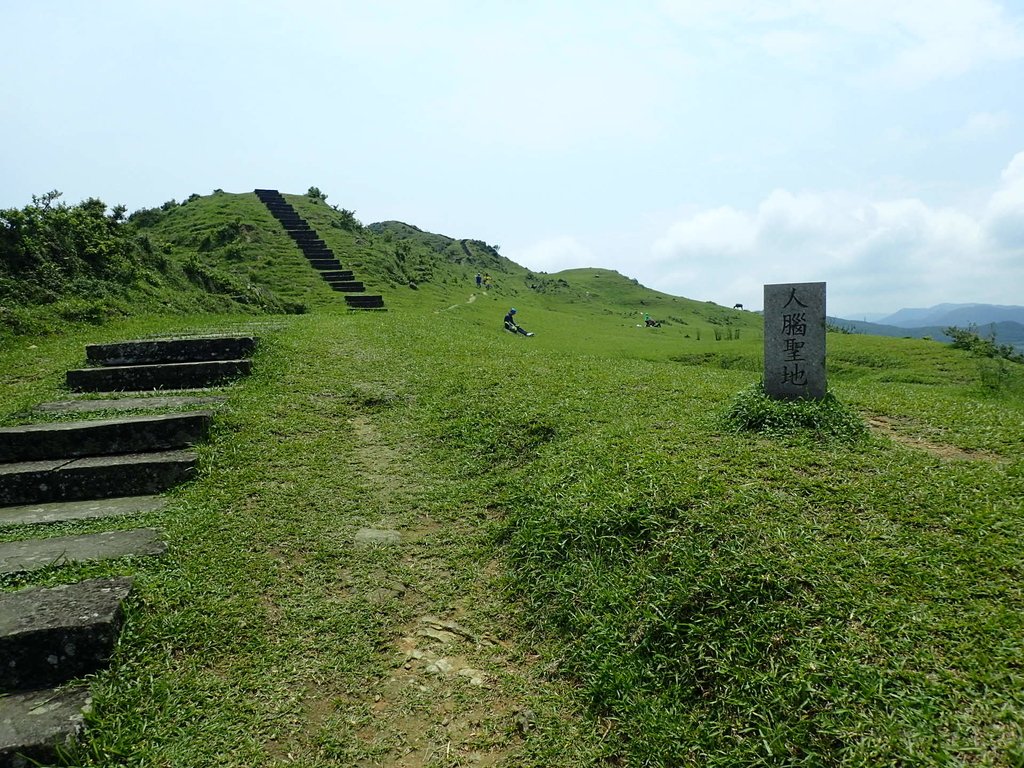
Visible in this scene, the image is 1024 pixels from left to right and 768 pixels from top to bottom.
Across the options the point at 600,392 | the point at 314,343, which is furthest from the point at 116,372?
the point at 600,392

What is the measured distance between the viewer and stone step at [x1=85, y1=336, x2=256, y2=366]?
9.44 m

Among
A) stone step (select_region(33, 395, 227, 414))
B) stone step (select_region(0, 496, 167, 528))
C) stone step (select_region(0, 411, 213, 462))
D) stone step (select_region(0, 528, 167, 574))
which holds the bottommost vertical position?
stone step (select_region(0, 528, 167, 574))

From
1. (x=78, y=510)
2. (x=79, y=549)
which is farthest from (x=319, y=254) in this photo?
(x=79, y=549)

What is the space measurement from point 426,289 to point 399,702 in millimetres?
26581

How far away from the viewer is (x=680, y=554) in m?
4.28

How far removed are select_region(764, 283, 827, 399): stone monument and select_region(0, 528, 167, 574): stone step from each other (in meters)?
6.52

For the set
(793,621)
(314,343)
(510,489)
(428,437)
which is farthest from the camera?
(314,343)

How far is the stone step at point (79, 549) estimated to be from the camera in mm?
4512

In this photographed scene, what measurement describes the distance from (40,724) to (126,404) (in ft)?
16.5

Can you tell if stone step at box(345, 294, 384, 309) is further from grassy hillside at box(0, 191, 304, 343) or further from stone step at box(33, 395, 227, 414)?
stone step at box(33, 395, 227, 414)

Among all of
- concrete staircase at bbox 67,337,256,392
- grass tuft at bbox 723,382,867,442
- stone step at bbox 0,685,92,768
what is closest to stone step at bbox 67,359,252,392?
concrete staircase at bbox 67,337,256,392

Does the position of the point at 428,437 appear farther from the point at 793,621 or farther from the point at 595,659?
the point at 793,621

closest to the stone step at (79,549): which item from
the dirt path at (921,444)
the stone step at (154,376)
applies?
the stone step at (154,376)

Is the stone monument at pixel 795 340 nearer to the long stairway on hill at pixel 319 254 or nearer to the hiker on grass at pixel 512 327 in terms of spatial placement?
the hiker on grass at pixel 512 327
